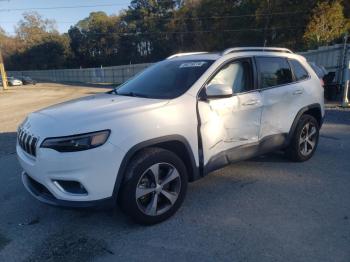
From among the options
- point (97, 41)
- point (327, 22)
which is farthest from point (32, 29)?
point (327, 22)

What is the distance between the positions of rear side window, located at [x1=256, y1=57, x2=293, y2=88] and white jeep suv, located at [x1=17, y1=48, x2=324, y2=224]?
15 mm

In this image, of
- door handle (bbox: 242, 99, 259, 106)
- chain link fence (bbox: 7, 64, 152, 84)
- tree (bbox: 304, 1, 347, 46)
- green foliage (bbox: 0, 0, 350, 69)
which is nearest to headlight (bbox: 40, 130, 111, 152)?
door handle (bbox: 242, 99, 259, 106)

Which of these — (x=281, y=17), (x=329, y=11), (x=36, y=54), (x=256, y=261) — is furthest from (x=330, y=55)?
(x=36, y=54)

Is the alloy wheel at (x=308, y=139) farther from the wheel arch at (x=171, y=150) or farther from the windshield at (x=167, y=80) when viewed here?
the wheel arch at (x=171, y=150)

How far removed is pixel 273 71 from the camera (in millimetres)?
4789

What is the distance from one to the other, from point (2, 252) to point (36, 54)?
3308 inches

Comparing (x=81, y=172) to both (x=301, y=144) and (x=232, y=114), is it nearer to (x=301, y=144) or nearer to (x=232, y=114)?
(x=232, y=114)

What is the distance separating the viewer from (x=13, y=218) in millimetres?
3891

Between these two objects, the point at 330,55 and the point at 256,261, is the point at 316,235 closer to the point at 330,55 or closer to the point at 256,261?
Answer: the point at 256,261

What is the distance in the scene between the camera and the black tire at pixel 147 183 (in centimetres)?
329

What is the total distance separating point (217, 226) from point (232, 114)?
133 centimetres

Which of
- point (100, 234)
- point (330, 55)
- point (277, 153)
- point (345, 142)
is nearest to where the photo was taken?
point (100, 234)

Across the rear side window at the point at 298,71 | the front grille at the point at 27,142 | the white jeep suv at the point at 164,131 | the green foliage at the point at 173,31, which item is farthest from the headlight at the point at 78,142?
the green foliage at the point at 173,31

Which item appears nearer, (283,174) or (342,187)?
(342,187)
